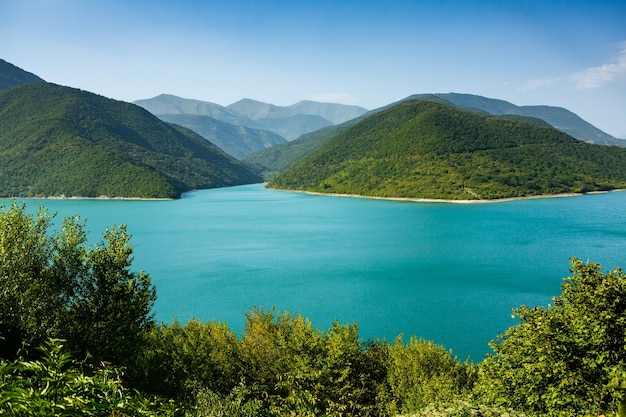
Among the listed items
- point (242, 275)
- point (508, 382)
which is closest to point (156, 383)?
point (508, 382)

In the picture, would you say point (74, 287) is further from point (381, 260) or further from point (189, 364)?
point (381, 260)

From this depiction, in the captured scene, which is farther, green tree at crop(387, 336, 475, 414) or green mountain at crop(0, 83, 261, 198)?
green mountain at crop(0, 83, 261, 198)

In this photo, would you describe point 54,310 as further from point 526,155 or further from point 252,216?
point 526,155

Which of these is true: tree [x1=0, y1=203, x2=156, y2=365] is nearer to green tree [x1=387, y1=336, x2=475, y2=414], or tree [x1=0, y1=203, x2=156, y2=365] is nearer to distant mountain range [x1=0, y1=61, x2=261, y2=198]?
green tree [x1=387, y1=336, x2=475, y2=414]

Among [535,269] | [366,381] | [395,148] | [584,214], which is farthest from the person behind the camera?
[395,148]

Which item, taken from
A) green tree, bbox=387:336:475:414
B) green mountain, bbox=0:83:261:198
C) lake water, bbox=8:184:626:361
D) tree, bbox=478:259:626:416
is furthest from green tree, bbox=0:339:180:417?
green mountain, bbox=0:83:261:198

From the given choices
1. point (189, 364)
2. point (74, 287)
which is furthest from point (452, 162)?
point (74, 287)

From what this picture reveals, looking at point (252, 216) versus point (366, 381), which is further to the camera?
point (252, 216)
